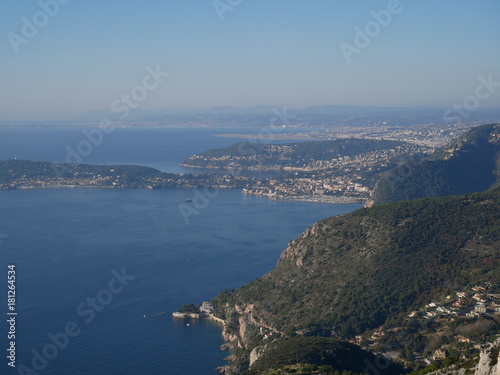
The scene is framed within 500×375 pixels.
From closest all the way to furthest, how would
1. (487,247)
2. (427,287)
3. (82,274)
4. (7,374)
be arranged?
1. (7,374)
2. (427,287)
3. (487,247)
4. (82,274)

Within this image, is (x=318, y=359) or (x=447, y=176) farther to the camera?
(x=447, y=176)

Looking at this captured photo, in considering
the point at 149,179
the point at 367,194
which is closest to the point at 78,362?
the point at 367,194

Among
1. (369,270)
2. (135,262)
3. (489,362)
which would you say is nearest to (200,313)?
(369,270)

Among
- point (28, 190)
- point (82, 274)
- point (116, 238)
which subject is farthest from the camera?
point (28, 190)

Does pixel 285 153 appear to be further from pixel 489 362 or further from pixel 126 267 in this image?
pixel 489 362

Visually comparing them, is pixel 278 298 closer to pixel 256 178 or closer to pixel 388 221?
pixel 388 221

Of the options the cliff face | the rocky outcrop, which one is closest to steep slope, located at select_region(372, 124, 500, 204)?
the cliff face
